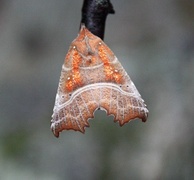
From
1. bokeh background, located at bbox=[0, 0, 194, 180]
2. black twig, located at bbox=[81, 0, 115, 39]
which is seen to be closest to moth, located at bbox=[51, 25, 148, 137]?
black twig, located at bbox=[81, 0, 115, 39]

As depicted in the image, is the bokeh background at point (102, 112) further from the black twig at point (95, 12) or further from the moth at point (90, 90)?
the black twig at point (95, 12)

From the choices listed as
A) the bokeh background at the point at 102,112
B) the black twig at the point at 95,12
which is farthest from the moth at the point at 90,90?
the bokeh background at the point at 102,112

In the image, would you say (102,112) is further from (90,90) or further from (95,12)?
(95,12)

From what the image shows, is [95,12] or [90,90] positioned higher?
[95,12]

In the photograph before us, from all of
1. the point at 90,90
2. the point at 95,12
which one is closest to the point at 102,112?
the point at 90,90

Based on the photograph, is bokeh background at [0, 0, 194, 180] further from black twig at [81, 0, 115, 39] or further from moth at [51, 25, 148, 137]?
black twig at [81, 0, 115, 39]
